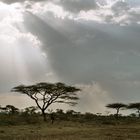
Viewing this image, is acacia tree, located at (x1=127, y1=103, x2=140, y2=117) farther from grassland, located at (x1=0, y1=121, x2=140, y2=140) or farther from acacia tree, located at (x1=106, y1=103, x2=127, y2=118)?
grassland, located at (x1=0, y1=121, x2=140, y2=140)

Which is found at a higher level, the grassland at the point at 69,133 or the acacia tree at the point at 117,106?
the acacia tree at the point at 117,106

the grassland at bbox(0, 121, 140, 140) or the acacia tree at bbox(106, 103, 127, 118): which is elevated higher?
the acacia tree at bbox(106, 103, 127, 118)

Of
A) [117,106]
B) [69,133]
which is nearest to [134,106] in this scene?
[117,106]

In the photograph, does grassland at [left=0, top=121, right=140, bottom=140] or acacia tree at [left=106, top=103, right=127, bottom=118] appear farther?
acacia tree at [left=106, top=103, right=127, bottom=118]

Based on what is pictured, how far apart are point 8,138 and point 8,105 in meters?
50.8

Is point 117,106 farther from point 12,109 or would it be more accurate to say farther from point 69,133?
point 69,133

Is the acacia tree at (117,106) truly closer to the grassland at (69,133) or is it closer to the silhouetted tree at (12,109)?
the silhouetted tree at (12,109)

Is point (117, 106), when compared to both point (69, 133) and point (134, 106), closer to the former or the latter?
point (134, 106)

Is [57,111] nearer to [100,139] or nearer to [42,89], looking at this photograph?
[42,89]

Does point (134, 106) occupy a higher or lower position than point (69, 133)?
→ higher

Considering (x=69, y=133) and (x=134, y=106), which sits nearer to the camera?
(x=69, y=133)

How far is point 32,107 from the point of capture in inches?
3078

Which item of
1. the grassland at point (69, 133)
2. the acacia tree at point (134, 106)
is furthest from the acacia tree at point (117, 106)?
the grassland at point (69, 133)

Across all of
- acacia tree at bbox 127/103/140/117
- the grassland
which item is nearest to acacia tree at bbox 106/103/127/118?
acacia tree at bbox 127/103/140/117
